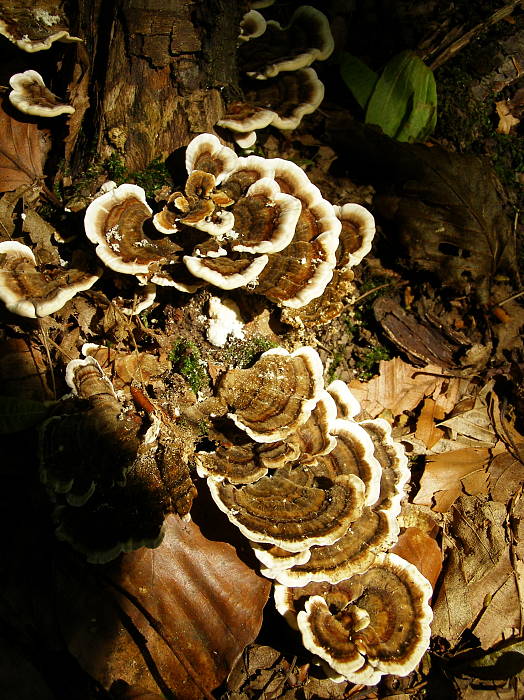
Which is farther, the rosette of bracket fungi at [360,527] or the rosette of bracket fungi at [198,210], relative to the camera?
the rosette of bracket fungi at [360,527]

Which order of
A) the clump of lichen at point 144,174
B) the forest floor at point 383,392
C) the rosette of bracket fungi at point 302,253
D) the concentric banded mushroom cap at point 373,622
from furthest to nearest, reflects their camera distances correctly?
the clump of lichen at point 144,174 → the rosette of bracket fungi at point 302,253 → the forest floor at point 383,392 → the concentric banded mushroom cap at point 373,622

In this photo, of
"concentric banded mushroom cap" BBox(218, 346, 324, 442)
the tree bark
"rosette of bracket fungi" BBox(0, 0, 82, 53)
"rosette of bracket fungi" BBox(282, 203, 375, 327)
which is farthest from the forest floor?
"rosette of bracket fungi" BBox(0, 0, 82, 53)

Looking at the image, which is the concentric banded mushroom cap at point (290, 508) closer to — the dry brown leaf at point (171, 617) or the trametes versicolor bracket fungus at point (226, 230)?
the dry brown leaf at point (171, 617)

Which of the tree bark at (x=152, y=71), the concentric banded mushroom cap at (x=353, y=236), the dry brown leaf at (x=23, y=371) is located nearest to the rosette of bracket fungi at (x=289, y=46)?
the tree bark at (x=152, y=71)

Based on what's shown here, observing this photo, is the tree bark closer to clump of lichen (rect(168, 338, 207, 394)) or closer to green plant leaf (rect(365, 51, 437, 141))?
clump of lichen (rect(168, 338, 207, 394))

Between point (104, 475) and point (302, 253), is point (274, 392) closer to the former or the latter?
point (302, 253)

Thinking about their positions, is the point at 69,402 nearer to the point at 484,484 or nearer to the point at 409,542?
the point at 409,542
